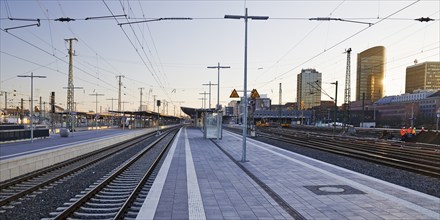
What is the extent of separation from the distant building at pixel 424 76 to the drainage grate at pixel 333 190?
203ft

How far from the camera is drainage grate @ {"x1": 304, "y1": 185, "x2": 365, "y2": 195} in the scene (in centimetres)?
890

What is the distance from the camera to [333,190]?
9.25m

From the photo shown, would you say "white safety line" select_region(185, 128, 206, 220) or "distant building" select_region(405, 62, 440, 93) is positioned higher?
"distant building" select_region(405, 62, 440, 93)

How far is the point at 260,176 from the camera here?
11406mm

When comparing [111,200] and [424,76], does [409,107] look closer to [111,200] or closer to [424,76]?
[424,76]

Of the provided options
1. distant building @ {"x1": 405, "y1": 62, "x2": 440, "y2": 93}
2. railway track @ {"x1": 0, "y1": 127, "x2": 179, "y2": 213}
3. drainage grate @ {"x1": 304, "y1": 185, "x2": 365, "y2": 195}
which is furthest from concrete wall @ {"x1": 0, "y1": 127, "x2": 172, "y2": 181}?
distant building @ {"x1": 405, "y1": 62, "x2": 440, "y2": 93}

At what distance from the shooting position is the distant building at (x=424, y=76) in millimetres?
60584

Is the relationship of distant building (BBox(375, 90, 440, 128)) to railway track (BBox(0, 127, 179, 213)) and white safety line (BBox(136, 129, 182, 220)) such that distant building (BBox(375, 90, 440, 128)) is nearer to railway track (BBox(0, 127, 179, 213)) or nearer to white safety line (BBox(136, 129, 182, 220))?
white safety line (BBox(136, 129, 182, 220))

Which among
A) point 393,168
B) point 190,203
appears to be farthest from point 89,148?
point 393,168

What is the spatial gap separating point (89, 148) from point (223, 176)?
1383 centimetres

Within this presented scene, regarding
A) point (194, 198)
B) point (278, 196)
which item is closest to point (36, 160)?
point (194, 198)

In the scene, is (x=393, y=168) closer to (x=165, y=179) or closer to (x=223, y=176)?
(x=223, y=176)

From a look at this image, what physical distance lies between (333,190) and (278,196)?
6.37 feet

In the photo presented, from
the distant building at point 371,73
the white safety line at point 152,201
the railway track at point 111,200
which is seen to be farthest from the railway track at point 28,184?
the distant building at point 371,73
